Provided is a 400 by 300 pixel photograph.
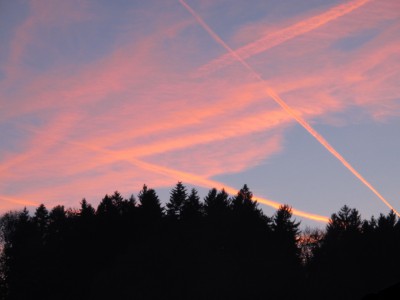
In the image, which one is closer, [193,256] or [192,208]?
[193,256]

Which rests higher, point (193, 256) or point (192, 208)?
point (192, 208)

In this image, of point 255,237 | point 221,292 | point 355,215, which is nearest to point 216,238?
point 255,237

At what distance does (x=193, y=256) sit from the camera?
63.6 m

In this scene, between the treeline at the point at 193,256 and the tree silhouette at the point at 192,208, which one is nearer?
the treeline at the point at 193,256

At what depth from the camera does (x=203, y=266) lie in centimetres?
6238

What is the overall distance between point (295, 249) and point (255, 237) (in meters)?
6.32

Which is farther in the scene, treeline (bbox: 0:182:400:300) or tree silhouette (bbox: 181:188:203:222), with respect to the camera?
tree silhouette (bbox: 181:188:203:222)

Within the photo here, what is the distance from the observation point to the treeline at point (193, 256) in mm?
60188

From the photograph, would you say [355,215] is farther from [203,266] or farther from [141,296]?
[141,296]

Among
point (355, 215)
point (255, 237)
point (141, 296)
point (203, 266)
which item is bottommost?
point (141, 296)

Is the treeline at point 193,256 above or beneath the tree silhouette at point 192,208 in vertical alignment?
beneath

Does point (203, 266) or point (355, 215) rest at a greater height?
point (355, 215)

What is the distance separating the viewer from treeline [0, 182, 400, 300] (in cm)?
6019

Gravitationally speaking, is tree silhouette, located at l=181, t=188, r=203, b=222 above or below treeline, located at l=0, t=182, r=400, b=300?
above
